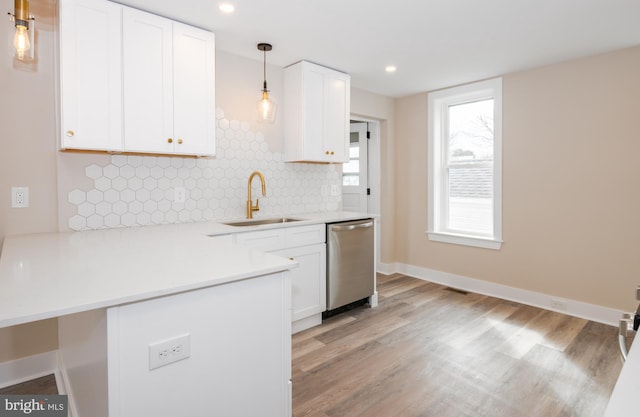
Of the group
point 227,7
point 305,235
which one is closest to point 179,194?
point 305,235

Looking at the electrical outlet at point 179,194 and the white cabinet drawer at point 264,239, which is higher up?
the electrical outlet at point 179,194

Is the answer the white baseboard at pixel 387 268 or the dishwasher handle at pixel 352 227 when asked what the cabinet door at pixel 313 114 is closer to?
the dishwasher handle at pixel 352 227

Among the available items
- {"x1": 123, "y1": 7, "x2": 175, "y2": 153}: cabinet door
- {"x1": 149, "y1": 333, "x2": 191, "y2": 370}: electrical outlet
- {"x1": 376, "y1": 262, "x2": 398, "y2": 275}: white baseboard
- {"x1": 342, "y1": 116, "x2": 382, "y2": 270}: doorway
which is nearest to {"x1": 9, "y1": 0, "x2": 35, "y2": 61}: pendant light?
{"x1": 123, "y1": 7, "x2": 175, "y2": 153}: cabinet door

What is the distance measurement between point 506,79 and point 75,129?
396 cm

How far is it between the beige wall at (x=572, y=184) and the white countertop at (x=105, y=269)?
3.16 m

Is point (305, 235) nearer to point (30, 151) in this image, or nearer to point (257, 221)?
point (257, 221)

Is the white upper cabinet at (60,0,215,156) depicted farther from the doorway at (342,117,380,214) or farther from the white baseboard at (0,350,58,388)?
the doorway at (342,117,380,214)

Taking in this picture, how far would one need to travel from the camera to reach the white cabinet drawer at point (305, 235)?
2.87 meters

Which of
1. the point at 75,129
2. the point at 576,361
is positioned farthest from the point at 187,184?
the point at 576,361

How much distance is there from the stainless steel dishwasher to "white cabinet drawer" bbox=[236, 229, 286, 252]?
51 cm

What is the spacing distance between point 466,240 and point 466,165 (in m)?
0.91

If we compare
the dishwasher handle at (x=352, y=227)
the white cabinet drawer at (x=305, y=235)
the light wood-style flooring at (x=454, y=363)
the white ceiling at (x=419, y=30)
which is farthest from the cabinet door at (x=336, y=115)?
the light wood-style flooring at (x=454, y=363)

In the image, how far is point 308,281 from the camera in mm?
2998

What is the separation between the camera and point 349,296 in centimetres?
332
